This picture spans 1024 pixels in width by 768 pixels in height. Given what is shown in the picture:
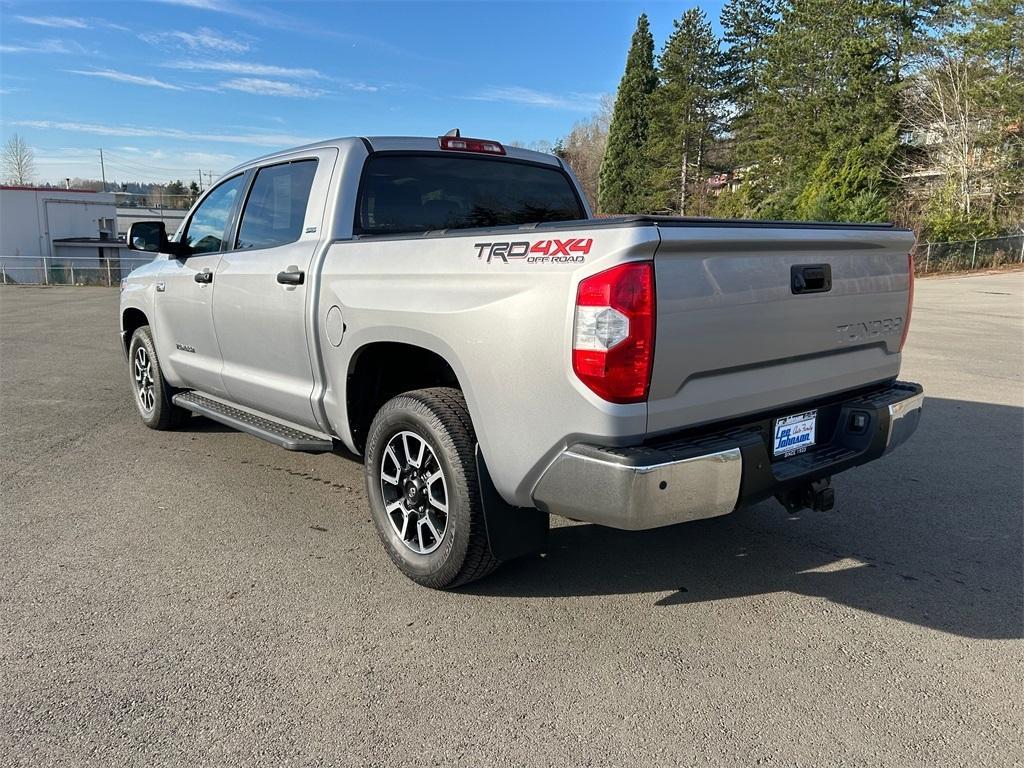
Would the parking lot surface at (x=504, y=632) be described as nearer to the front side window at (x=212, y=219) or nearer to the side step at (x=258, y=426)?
the side step at (x=258, y=426)

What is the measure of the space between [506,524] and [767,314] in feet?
4.33

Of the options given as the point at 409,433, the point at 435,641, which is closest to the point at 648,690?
the point at 435,641

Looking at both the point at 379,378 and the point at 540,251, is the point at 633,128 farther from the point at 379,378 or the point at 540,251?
the point at 540,251

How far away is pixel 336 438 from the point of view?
161 inches

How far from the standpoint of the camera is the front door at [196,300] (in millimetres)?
4863

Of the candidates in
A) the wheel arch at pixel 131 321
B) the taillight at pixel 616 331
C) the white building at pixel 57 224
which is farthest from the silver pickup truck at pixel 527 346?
the white building at pixel 57 224

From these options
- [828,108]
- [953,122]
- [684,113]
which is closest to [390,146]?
[953,122]

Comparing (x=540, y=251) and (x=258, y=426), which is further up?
(x=540, y=251)

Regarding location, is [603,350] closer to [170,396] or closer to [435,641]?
[435,641]

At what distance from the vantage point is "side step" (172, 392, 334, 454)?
401cm

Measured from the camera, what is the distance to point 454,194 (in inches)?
169

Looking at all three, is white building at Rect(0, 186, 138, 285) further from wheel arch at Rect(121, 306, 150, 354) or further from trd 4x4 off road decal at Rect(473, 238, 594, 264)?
trd 4x4 off road decal at Rect(473, 238, 594, 264)

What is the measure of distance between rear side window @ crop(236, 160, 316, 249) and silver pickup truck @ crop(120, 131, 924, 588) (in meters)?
0.02

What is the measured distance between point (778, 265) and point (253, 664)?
2493 mm
